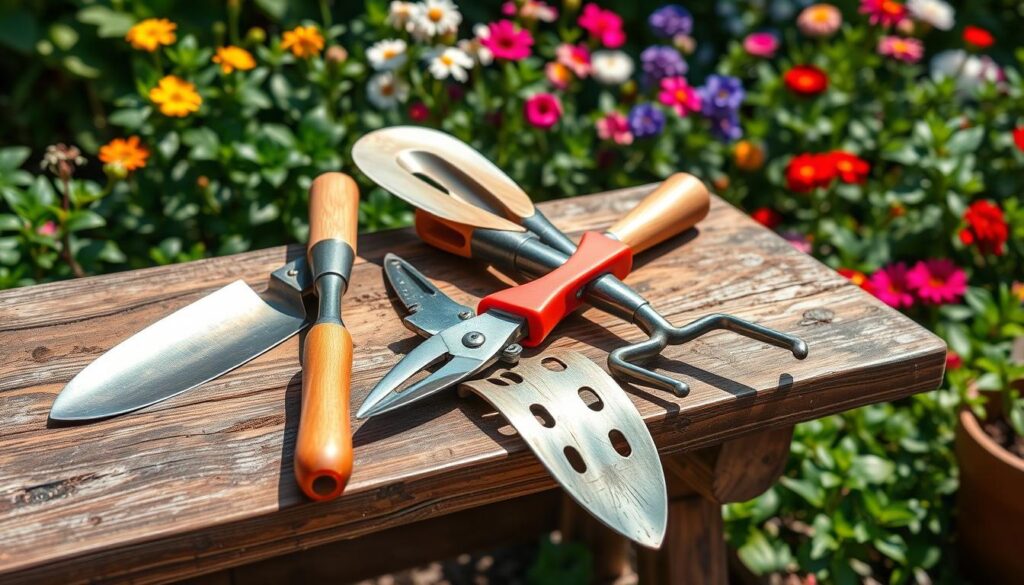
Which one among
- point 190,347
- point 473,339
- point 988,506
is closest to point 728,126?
point 988,506

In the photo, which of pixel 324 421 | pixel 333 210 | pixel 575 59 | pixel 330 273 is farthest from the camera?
pixel 575 59

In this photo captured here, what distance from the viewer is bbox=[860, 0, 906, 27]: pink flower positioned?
80.4 inches

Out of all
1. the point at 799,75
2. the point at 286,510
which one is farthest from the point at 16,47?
the point at 799,75

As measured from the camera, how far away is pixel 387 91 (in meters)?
1.82

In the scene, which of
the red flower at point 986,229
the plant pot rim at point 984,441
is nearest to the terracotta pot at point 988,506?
the plant pot rim at point 984,441

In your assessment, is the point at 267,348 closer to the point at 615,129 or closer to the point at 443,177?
the point at 443,177

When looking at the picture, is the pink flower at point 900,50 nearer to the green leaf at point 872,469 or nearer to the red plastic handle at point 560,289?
the green leaf at point 872,469

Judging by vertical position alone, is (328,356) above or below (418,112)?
above

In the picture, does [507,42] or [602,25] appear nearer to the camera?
[507,42]

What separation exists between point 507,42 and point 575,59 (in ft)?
0.61

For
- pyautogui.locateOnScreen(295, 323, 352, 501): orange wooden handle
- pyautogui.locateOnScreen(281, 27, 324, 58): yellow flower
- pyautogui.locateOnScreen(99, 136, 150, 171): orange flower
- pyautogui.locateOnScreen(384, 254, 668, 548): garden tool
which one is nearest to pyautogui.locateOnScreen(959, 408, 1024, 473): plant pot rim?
pyautogui.locateOnScreen(384, 254, 668, 548): garden tool

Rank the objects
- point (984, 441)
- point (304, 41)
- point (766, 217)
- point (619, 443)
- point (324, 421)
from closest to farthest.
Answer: point (324, 421) < point (619, 443) < point (984, 441) < point (304, 41) < point (766, 217)

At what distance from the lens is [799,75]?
2.03 meters

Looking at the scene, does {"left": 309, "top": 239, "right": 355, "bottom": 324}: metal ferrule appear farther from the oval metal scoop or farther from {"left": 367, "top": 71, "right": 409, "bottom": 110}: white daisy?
{"left": 367, "top": 71, "right": 409, "bottom": 110}: white daisy
